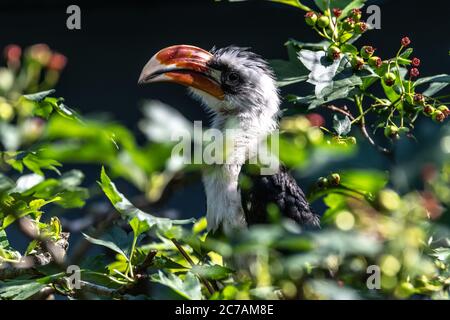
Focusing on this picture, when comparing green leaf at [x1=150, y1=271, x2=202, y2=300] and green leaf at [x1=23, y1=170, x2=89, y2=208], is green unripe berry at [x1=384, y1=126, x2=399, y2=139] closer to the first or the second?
green leaf at [x1=150, y1=271, x2=202, y2=300]

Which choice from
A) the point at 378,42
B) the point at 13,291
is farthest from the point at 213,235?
the point at 378,42

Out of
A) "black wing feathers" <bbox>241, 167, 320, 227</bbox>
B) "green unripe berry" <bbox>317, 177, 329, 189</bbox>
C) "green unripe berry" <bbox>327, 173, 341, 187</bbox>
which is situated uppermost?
"black wing feathers" <bbox>241, 167, 320, 227</bbox>

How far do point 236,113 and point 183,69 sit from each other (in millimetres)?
171

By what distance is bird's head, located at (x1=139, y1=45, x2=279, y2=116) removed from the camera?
206cm

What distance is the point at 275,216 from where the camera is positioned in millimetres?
743

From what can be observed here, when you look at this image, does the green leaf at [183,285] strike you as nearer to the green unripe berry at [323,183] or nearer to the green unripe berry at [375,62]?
the green unripe berry at [323,183]

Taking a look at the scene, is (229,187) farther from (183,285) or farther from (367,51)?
(183,285)

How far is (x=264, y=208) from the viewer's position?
1.74 m

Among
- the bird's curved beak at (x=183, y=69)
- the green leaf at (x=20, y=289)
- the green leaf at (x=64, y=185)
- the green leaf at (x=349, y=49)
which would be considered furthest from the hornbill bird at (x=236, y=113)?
the green leaf at (x=64, y=185)

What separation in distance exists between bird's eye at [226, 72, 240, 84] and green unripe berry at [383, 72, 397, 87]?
0.81 m

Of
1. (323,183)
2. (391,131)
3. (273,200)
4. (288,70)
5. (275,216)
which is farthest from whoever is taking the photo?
(273,200)

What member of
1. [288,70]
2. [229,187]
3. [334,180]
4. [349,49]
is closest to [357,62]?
[349,49]

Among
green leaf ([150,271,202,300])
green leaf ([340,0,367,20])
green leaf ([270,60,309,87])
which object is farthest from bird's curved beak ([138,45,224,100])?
green leaf ([150,271,202,300])

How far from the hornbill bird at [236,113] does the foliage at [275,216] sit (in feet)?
0.69
